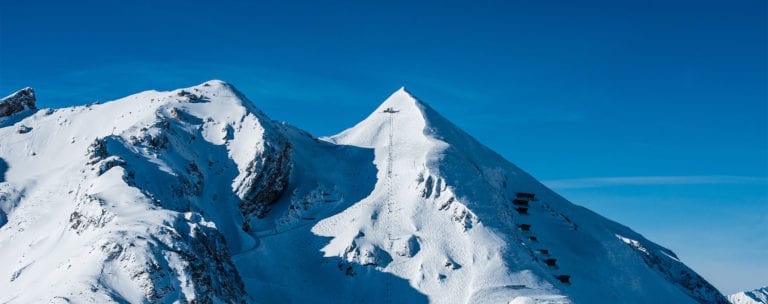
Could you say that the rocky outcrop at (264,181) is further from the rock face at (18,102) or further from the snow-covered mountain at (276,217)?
the rock face at (18,102)

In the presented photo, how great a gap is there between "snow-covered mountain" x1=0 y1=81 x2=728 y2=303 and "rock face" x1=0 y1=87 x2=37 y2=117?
70.0 inches

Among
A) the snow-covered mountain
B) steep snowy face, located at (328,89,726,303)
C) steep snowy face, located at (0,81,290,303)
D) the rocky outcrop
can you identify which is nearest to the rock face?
the snow-covered mountain

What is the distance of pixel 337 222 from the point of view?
118m

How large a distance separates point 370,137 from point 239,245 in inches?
1586

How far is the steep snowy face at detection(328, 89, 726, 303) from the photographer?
10788cm

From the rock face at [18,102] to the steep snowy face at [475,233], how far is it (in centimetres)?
5376

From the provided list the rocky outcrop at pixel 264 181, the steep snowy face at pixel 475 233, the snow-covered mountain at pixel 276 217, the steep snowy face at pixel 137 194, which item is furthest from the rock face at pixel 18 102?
the steep snowy face at pixel 475 233

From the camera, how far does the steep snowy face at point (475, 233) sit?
354ft

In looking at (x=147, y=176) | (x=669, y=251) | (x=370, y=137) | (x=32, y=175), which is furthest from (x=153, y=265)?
(x=669, y=251)

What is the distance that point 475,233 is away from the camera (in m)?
113

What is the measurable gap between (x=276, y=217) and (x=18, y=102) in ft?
179

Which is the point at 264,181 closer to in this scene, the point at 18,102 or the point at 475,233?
the point at 475,233

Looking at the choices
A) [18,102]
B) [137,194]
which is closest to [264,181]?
[137,194]

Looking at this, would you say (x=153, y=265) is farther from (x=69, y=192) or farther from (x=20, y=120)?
(x=20, y=120)
